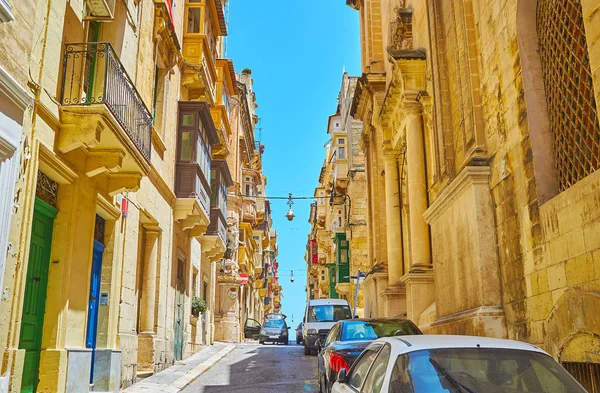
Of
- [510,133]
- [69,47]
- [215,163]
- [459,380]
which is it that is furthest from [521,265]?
[215,163]

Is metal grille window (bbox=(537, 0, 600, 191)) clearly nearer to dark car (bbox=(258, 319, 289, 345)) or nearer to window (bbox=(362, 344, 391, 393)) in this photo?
window (bbox=(362, 344, 391, 393))

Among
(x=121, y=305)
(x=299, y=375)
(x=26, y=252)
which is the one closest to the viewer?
(x=26, y=252)

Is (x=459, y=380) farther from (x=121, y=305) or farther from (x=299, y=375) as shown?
(x=299, y=375)

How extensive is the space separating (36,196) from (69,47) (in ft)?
8.39

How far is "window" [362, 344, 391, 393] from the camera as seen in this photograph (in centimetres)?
452

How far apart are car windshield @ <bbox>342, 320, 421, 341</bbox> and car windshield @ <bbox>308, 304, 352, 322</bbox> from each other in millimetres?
12071

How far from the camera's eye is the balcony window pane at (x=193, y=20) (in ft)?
63.3

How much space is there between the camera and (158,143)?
1462 centimetres

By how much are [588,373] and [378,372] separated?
3262 millimetres

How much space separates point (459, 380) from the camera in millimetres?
4152

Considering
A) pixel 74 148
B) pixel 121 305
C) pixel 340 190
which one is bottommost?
pixel 121 305

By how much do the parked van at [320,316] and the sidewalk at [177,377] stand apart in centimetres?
373

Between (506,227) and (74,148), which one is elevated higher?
(74,148)

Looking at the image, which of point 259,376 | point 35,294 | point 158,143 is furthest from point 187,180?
point 35,294
